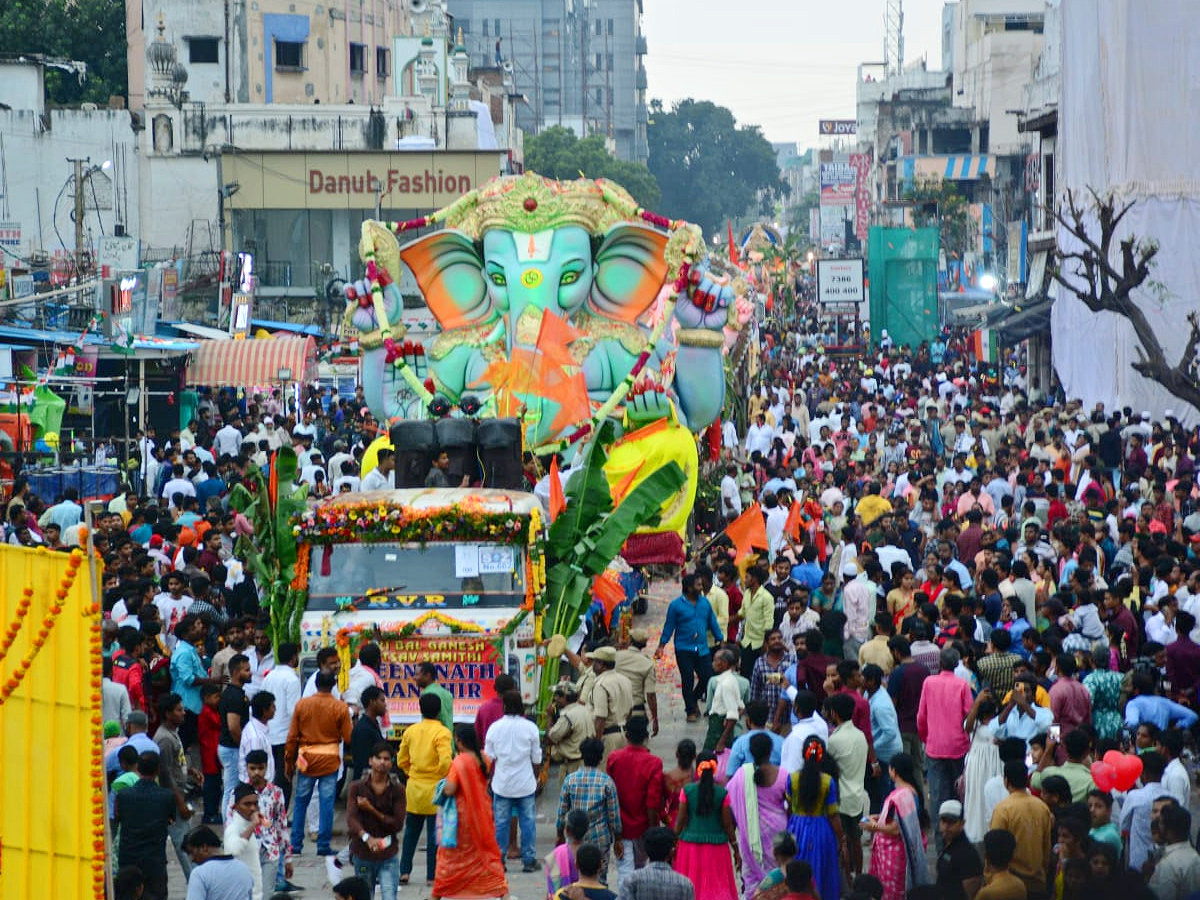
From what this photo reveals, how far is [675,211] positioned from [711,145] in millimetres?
5131

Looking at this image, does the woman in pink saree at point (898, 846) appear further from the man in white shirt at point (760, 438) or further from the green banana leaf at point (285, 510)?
the man in white shirt at point (760, 438)

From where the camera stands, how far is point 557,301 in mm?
21062

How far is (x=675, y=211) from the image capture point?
14400 centimetres

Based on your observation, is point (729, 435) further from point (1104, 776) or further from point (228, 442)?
point (1104, 776)

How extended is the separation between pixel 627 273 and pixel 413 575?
8452mm

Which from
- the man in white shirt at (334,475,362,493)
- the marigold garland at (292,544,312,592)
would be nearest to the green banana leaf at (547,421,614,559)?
the marigold garland at (292,544,312,592)

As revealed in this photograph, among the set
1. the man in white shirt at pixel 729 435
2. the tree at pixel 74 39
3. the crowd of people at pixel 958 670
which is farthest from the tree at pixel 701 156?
the crowd of people at pixel 958 670

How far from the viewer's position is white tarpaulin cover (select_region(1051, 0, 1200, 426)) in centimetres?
2912

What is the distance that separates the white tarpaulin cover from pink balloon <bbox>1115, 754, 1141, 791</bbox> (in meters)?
19.1

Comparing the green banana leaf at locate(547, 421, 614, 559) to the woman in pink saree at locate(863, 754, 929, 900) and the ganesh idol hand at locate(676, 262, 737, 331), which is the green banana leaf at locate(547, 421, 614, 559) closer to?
the woman in pink saree at locate(863, 754, 929, 900)

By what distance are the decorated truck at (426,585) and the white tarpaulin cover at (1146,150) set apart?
17.1 meters

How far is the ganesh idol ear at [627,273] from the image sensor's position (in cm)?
2162

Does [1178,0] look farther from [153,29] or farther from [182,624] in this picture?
[153,29]

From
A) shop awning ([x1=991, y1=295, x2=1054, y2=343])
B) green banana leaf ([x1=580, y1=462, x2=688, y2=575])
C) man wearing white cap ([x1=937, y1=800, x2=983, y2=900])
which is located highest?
shop awning ([x1=991, y1=295, x2=1054, y2=343])
